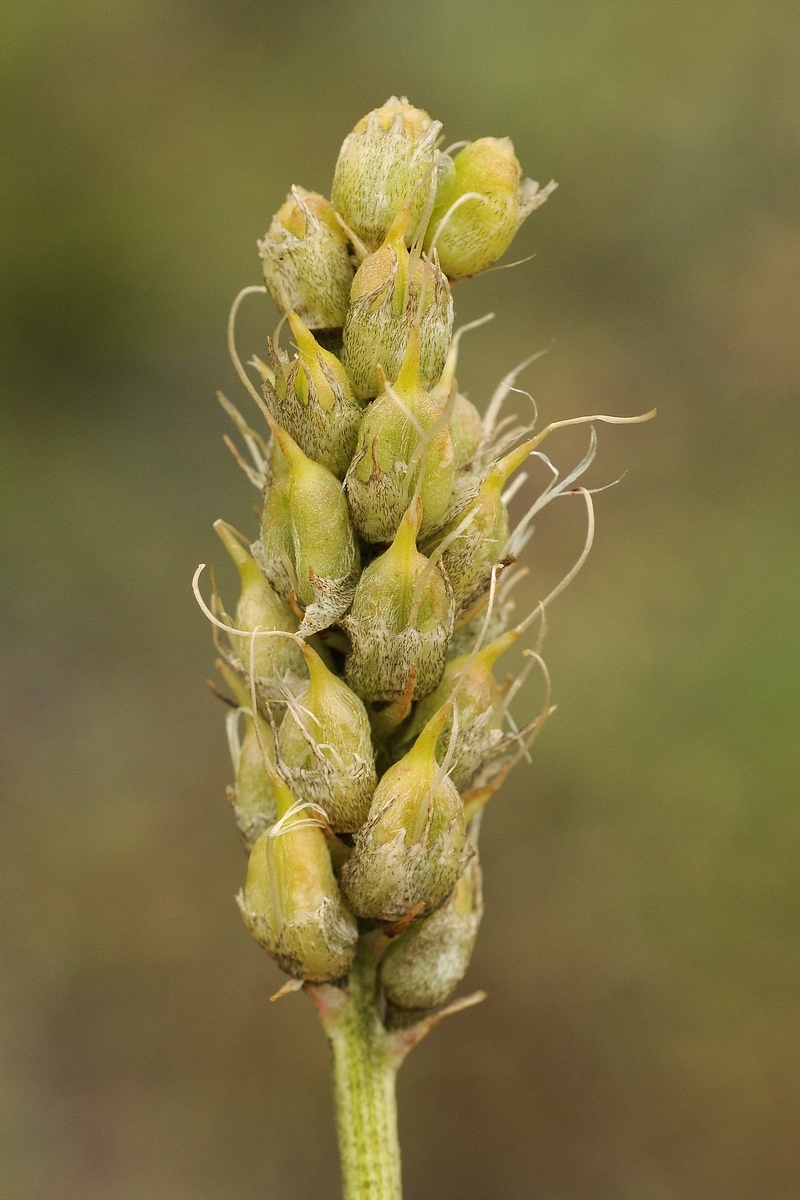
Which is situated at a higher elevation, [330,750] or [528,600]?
[528,600]

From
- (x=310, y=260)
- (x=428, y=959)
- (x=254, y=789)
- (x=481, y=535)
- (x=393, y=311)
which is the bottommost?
(x=428, y=959)

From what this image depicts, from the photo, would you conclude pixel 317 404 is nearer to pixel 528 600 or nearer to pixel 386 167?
pixel 386 167

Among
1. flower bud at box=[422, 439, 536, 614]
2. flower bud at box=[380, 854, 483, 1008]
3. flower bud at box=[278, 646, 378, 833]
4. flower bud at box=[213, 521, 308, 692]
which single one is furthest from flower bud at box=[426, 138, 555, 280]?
flower bud at box=[380, 854, 483, 1008]

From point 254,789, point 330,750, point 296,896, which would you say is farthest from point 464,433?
point 296,896

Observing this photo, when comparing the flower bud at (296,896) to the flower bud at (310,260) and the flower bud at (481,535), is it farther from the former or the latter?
the flower bud at (310,260)

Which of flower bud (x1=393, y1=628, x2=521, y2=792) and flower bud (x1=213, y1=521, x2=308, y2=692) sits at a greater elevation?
flower bud (x1=213, y1=521, x2=308, y2=692)

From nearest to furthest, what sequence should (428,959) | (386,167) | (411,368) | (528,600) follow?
(411,368) < (386,167) < (428,959) < (528,600)

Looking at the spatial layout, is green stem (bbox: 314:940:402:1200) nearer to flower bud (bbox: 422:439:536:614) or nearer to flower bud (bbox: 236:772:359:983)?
flower bud (bbox: 236:772:359:983)
